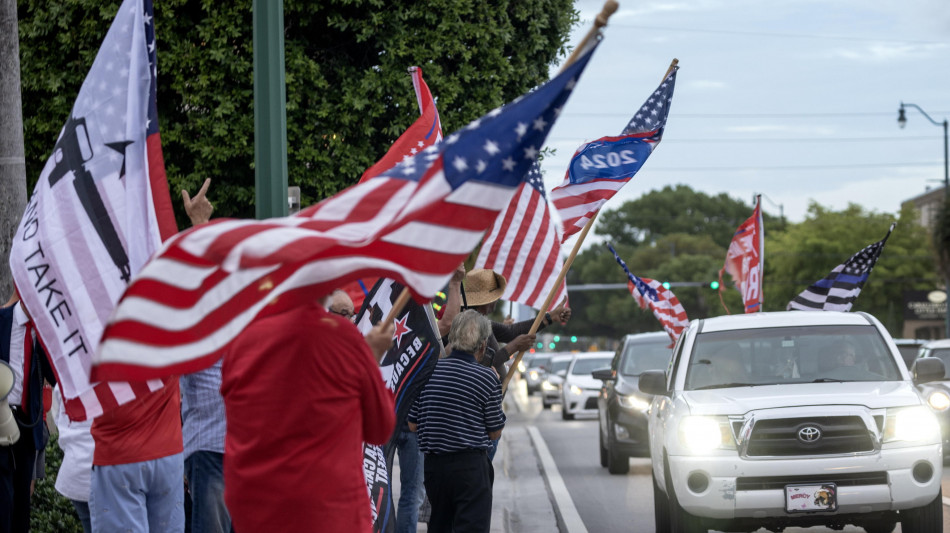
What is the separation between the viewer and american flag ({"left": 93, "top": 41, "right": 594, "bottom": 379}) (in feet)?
13.7

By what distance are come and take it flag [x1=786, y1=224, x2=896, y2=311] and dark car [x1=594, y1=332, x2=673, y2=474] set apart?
1982 millimetres

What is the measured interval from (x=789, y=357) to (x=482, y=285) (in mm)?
2471

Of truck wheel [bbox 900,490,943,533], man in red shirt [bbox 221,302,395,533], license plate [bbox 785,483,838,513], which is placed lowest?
truck wheel [bbox 900,490,943,533]

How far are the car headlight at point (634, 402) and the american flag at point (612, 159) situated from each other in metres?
7.71

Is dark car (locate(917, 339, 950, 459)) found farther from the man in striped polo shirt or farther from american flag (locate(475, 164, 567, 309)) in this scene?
the man in striped polo shirt

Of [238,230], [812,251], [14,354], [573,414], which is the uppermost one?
[238,230]

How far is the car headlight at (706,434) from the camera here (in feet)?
31.4

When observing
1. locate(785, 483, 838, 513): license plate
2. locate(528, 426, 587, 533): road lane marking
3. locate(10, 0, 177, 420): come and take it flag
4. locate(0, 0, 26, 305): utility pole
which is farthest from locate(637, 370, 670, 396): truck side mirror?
locate(10, 0, 177, 420): come and take it flag

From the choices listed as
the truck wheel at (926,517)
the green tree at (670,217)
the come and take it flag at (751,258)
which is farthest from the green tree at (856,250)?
the truck wheel at (926,517)

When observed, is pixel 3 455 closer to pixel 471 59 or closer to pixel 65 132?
pixel 65 132

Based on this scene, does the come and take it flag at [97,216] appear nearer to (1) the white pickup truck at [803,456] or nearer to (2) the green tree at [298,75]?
(1) the white pickup truck at [803,456]

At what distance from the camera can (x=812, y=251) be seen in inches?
2854

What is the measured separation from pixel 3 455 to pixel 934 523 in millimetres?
6227

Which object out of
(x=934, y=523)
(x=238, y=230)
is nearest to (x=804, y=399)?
(x=934, y=523)
